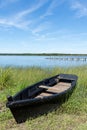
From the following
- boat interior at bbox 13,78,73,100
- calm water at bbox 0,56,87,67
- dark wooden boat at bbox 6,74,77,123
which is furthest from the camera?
calm water at bbox 0,56,87,67

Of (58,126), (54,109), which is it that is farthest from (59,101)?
(58,126)

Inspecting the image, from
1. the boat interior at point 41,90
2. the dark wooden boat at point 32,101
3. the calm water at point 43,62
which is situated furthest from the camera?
the calm water at point 43,62

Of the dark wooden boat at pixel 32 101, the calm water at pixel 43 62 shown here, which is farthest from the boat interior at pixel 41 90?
the calm water at pixel 43 62

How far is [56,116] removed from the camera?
4.76m

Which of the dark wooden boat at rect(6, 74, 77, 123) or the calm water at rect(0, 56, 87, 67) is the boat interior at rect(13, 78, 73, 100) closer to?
the dark wooden boat at rect(6, 74, 77, 123)

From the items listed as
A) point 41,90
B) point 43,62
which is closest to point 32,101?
point 41,90

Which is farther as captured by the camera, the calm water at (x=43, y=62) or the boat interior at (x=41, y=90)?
the calm water at (x=43, y=62)

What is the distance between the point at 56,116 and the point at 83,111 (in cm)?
80

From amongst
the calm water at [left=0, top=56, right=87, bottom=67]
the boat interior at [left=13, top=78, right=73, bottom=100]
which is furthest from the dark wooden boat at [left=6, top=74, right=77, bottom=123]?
the calm water at [left=0, top=56, right=87, bottom=67]

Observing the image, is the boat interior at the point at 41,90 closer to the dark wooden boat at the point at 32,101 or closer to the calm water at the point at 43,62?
the dark wooden boat at the point at 32,101

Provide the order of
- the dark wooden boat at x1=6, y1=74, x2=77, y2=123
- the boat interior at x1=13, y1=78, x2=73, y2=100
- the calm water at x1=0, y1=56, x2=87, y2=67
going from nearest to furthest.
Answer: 1. the dark wooden boat at x1=6, y1=74, x2=77, y2=123
2. the boat interior at x1=13, y1=78, x2=73, y2=100
3. the calm water at x1=0, y1=56, x2=87, y2=67

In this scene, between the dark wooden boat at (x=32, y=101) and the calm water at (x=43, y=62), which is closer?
the dark wooden boat at (x=32, y=101)

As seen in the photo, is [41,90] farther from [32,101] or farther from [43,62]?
[43,62]

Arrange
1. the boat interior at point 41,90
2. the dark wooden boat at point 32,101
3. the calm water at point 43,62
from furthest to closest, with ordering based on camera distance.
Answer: the calm water at point 43,62, the boat interior at point 41,90, the dark wooden boat at point 32,101
